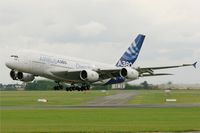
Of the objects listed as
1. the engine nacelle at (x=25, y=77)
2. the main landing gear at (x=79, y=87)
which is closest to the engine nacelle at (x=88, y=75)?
the main landing gear at (x=79, y=87)

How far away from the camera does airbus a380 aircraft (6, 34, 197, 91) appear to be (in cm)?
7088

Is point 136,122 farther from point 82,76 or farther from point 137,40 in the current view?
point 137,40

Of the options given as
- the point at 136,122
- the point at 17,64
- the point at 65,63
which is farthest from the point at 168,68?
the point at 136,122

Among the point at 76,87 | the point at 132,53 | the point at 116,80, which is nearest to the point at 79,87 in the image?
the point at 76,87

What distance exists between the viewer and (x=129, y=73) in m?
75.0

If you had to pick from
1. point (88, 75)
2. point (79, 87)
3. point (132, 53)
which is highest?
point (132, 53)

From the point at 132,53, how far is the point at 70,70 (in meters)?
14.6

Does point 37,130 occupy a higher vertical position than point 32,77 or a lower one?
lower

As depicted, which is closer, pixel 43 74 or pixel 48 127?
pixel 48 127

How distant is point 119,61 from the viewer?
8444 centimetres

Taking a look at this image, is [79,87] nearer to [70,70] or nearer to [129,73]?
[70,70]

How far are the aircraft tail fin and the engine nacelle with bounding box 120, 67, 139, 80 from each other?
302 inches

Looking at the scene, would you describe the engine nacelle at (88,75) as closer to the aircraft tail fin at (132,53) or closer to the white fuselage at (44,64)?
the white fuselage at (44,64)

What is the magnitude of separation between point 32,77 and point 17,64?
6112 millimetres
